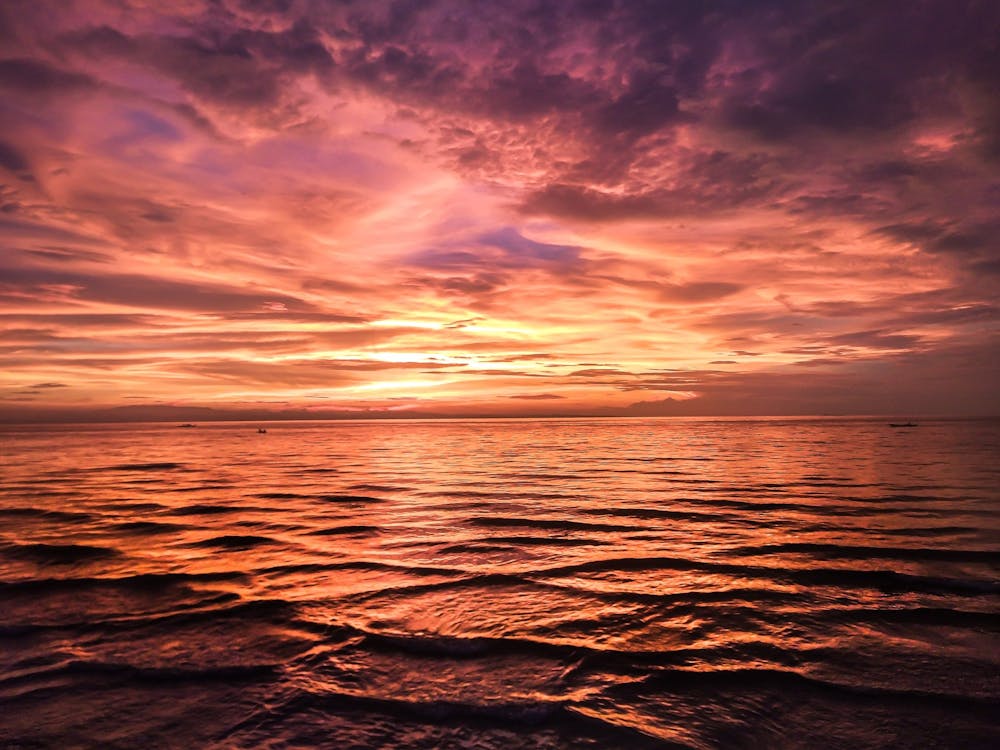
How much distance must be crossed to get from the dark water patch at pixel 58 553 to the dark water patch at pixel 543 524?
8806 millimetres

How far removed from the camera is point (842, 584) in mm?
9984

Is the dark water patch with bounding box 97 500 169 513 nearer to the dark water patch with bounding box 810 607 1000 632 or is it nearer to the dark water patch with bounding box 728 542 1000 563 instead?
the dark water patch with bounding box 728 542 1000 563

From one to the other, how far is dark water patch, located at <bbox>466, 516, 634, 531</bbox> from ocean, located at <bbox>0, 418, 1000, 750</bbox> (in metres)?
0.16

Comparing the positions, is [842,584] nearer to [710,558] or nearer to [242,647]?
[710,558]

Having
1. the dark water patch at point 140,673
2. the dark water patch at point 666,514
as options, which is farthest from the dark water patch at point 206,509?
the dark water patch at point 140,673

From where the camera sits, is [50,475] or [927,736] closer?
[927,736]

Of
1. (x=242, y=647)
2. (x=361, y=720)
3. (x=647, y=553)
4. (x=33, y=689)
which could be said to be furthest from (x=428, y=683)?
(x=647, y=553)

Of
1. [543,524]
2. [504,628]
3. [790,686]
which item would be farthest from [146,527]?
[790,686]

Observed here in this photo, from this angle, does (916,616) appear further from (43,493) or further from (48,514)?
(43,493)

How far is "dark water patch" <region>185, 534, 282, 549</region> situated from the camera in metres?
13.6

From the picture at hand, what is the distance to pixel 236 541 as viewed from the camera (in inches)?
553

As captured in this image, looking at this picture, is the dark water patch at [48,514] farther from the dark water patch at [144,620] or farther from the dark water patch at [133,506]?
the dark water patch at [144,620]

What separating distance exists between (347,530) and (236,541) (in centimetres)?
272

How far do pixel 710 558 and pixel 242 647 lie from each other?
8.92 metres
